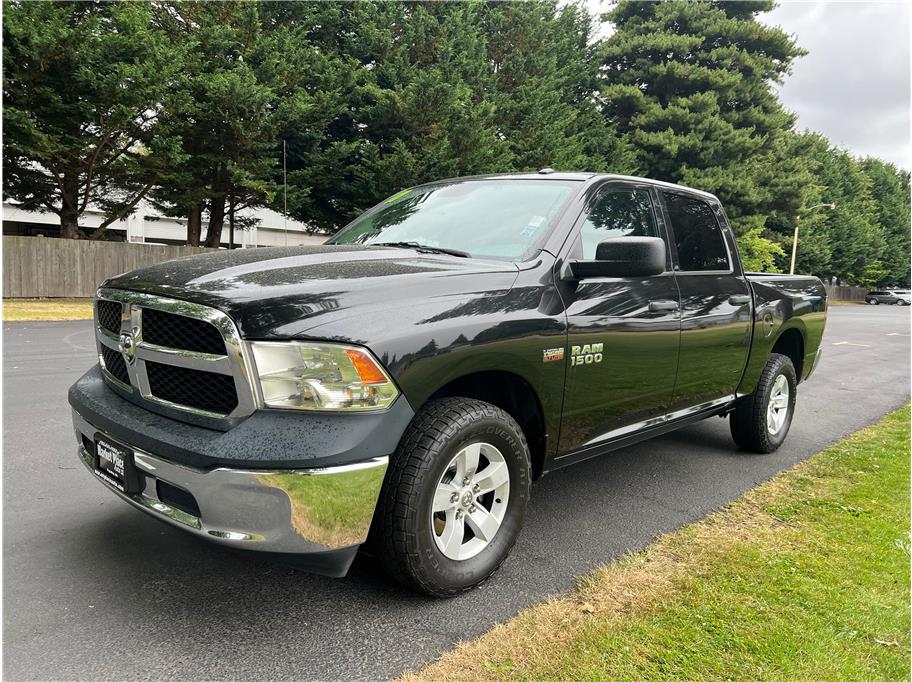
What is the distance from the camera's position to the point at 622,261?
3.03m

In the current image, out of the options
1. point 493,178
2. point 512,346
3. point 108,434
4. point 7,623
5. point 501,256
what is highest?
point 493,178

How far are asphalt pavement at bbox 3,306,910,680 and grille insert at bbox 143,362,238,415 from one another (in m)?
0.64

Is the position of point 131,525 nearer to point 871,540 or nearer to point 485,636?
point 485,636

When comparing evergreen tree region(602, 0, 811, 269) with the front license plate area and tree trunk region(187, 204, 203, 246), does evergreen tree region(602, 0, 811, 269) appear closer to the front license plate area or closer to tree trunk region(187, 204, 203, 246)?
tree trunk region(187, 204, 203, 246)

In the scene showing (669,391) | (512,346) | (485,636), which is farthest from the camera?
(669,391)

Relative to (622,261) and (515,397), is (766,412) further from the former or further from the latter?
(515,397)

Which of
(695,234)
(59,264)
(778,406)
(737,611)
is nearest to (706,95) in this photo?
(59,264)

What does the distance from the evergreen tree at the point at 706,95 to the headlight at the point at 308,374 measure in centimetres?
3130

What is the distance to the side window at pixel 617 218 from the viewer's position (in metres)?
3.38

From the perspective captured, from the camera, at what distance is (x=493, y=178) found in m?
3.92

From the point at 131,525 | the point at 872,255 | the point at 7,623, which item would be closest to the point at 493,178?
the point at 131,525

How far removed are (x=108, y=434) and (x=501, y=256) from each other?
1886 millimetres

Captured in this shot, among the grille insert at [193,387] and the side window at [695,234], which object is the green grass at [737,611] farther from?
the side window at [695,234]

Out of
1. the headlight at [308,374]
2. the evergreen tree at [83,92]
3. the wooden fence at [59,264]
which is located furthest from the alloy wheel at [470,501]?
the evergreen tree at [83,92]
